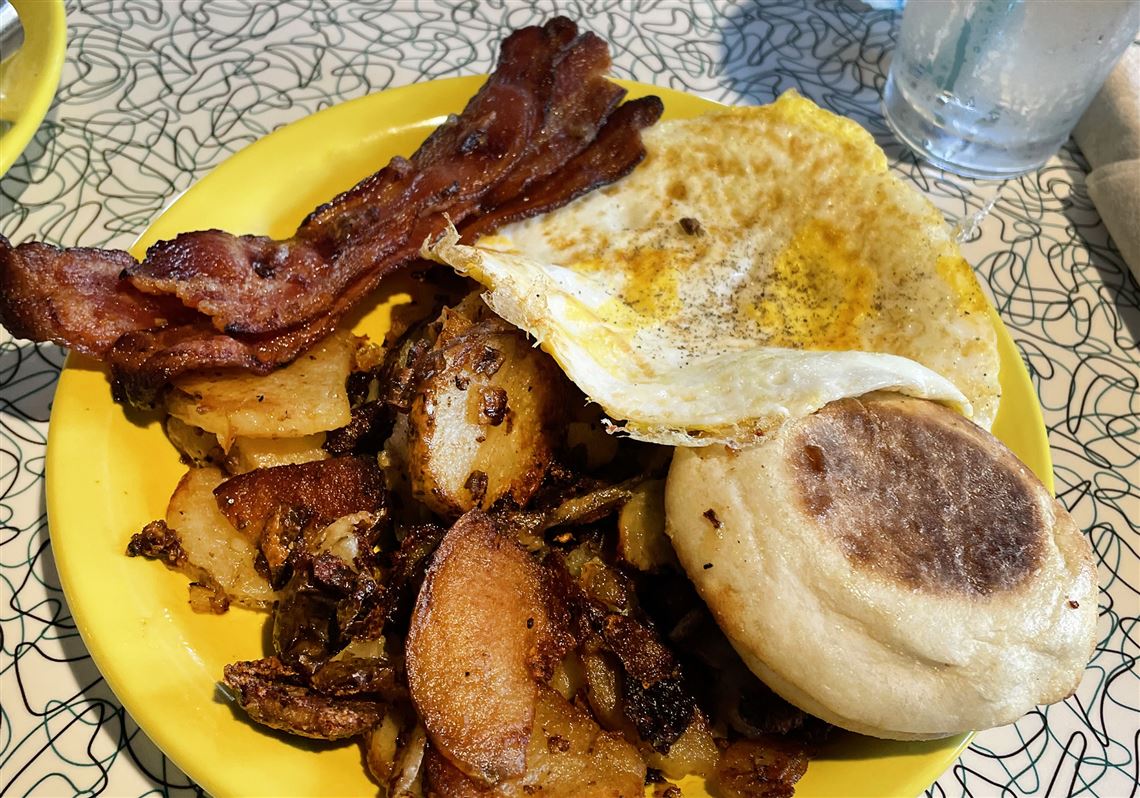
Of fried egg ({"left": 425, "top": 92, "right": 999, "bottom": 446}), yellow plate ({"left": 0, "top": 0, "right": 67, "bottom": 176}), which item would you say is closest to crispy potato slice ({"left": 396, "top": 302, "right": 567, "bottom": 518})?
fried egg ({"left": 425, "top": 92, "right": 999, "bottom": 446})

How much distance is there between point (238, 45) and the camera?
3.44 meters

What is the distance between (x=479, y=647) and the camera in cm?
159

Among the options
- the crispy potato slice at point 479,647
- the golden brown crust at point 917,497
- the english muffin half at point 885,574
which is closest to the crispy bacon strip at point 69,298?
the crispy potato slice at point 479,647

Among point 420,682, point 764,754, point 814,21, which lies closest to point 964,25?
point 814,21

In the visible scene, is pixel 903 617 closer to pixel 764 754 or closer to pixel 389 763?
pixel 764 754

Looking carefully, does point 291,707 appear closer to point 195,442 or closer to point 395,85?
point 195,442

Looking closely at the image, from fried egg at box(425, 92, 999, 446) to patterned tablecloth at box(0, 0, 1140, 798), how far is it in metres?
0.82

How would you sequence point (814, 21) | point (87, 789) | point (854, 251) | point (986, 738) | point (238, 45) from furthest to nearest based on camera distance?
point (814, 21) < point (238, 45) < point (854, 251) < point (986, 738) < point (87, 789)

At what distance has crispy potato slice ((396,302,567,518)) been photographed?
1.78 metres

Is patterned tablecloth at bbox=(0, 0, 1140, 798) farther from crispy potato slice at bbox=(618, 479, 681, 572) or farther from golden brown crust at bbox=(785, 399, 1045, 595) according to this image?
crispy potato slice at bbox=(618, 479, 681, 572)

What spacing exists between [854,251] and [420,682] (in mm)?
1566

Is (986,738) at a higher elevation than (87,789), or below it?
below

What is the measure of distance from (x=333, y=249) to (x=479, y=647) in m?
1.15

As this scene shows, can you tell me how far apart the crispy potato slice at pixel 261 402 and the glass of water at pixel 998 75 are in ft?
7.89
